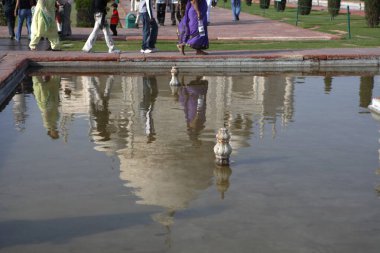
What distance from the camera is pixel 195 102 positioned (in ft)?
34.4

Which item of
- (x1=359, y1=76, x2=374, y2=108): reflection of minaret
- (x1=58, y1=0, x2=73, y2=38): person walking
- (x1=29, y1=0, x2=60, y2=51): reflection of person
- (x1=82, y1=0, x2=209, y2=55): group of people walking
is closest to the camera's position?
(x1=359, y1=76, x2=374, y2=108): reflection of minaret

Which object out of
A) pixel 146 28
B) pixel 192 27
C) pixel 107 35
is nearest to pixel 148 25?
pixel 146 28

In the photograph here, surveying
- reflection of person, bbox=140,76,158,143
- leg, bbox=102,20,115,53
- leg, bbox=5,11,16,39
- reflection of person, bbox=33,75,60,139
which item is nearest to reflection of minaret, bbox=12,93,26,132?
reflection of person, bbox=33,75,60,139

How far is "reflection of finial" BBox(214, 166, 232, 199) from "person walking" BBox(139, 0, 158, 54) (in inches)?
322

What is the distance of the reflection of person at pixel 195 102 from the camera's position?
8.87 m

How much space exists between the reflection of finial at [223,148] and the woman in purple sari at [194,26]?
23.5 feet

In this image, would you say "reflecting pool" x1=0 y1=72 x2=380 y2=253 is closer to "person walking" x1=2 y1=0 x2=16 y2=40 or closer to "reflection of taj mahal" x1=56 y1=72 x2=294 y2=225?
"reflection of taj mahal" x1=56 y1=72 x2=294 y2=225

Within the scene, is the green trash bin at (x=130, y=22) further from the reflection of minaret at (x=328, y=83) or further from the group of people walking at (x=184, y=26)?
the reflection of minaret at (x=328, y=83)

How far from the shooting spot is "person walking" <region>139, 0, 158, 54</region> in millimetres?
14453

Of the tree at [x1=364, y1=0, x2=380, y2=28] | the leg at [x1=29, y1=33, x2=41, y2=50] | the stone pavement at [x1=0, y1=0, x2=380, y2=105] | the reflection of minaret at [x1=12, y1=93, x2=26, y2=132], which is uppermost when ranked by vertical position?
the tree at [x1=364, y1=0, x2=380, y2=28]

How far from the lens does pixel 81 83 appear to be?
1234cm

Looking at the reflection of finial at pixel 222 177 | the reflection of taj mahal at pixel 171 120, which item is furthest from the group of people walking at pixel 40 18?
the reflection of finial at pixel 222 177

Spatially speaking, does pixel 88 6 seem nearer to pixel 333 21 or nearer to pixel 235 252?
pixel 333 21

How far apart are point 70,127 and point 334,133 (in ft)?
10.2
